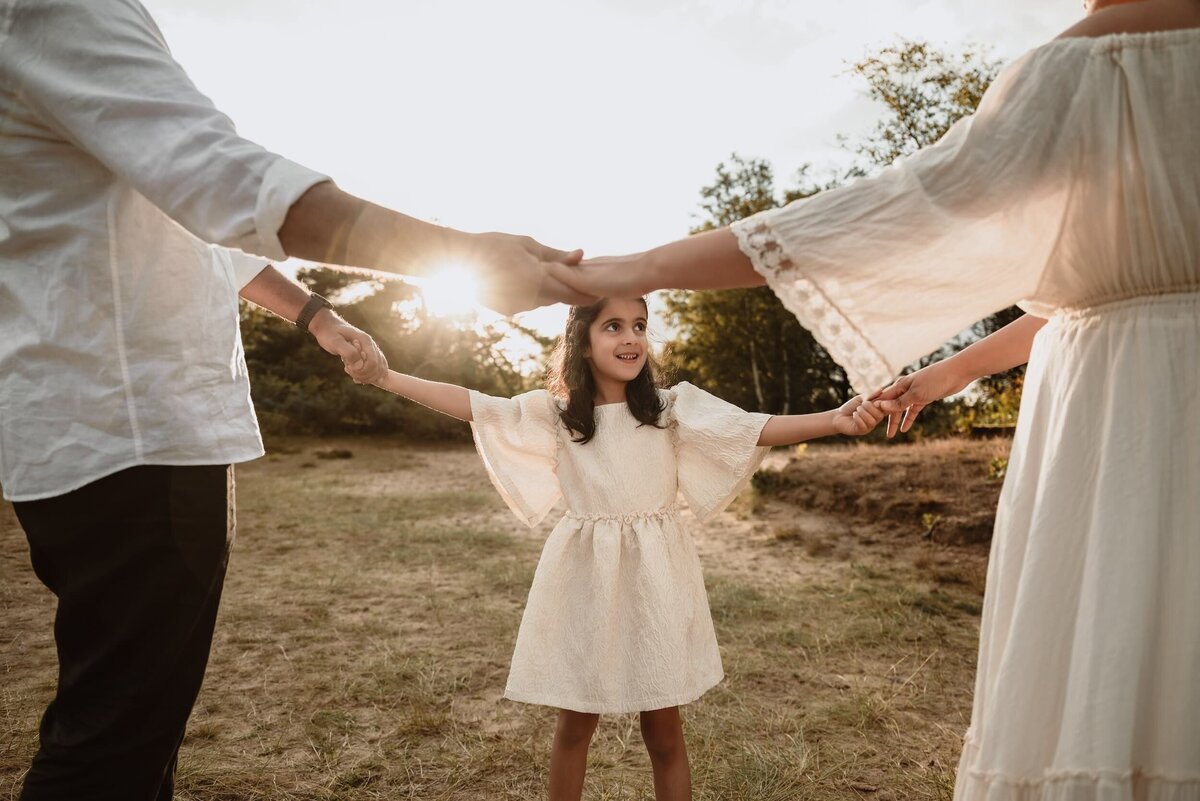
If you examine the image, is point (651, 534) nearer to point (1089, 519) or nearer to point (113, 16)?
point (1089, 519)

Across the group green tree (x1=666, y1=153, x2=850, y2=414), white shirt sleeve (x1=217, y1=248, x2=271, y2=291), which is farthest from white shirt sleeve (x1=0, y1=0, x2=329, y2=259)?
green tree (x1=666, y1=153, x2=850, y2=414)

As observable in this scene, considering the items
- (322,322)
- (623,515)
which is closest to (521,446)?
(623,515)

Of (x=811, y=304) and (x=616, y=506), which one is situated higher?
(x=811, y=304)

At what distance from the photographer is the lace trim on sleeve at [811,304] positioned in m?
1.36

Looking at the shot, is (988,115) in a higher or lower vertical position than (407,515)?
higher

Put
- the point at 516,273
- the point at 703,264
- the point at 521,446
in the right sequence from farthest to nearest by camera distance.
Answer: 1. the point at 521,446
2. the point at 516,273
3. the point at 703,264

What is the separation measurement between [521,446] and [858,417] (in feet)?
3.40

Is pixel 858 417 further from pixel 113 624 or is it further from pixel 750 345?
pixel 750 345

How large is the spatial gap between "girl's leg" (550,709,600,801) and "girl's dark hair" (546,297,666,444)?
0.83m

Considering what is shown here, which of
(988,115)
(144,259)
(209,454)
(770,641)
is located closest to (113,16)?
(144,259)

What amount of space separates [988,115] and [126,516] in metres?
1.54

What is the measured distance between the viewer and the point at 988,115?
3.92ft

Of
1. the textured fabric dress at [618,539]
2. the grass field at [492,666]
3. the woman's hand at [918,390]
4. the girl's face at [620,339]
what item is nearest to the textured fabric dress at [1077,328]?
the woman's hand at [918,390]

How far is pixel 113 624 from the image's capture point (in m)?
1.37
